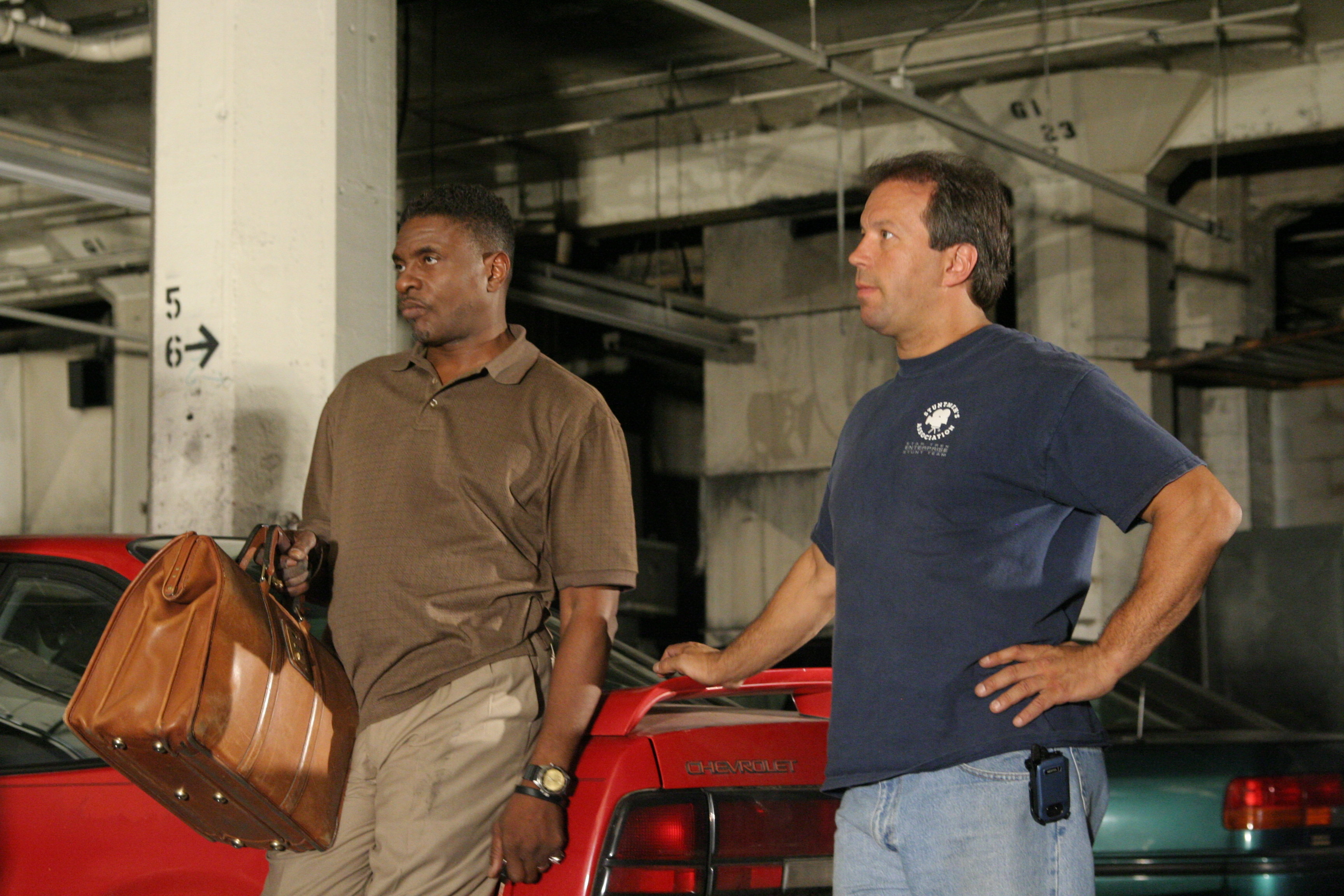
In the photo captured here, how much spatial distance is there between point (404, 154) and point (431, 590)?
1017 cm

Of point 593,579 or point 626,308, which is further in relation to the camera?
point 626,308

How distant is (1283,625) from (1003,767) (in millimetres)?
8600

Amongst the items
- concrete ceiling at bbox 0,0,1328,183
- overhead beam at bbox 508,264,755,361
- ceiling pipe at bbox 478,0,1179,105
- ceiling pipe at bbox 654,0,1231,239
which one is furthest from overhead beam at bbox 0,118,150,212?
ceiling pipe at bbox 478,0,1179,105

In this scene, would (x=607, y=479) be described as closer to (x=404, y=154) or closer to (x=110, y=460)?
(x=404, y=154)

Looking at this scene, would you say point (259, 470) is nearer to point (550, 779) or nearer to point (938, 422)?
Answer: point (550, 779)

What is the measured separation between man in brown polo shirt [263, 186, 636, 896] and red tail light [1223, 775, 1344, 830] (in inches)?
101

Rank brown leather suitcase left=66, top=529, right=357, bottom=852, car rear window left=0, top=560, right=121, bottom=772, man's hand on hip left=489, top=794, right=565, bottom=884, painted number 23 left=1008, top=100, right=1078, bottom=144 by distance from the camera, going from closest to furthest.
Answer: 1. brown leather suitcase left=66, top=529, right=357, bottom=852
2. man's hand on hip left=489, top=794, right=565, bottom=884
3. car rear window left=0, top=560, right=121, bottom=772
4. painted number 23 left=1008, top=100, right=1078, bottom=144

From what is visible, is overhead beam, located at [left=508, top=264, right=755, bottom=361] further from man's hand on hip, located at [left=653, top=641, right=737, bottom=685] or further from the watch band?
the watch band

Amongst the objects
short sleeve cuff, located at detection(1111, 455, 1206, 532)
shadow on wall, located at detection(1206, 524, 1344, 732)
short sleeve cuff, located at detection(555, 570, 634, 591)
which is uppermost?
short sleeve cuff, located at detection(1111, 455, 1206, 532)

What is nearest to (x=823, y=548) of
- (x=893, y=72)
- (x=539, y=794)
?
(x=539, y=794)

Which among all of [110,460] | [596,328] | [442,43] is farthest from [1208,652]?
[110,460]

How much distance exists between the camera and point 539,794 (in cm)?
209

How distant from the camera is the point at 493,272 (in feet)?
8.04

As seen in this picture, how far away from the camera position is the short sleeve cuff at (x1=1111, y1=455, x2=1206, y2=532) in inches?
71.7
